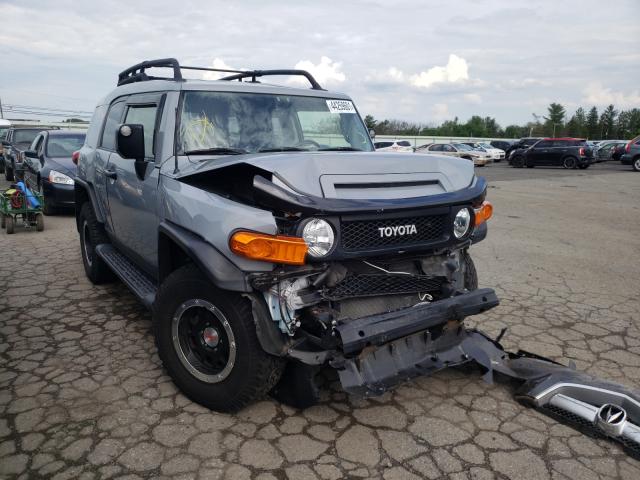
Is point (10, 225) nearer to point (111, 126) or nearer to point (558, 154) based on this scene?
point (111, 126)

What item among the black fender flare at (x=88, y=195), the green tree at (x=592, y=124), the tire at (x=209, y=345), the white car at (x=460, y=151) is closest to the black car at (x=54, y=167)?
the black fender flare at (x=88, y=195)

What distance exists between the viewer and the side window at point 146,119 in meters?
3.81

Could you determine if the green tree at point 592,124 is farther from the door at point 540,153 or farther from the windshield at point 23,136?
the windshield at point 23,136

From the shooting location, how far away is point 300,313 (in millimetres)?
2758

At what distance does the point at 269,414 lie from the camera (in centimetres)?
308

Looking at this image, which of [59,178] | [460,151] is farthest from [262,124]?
[460,151]

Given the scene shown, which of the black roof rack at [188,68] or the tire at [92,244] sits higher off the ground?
the black roof rack at [188,68]

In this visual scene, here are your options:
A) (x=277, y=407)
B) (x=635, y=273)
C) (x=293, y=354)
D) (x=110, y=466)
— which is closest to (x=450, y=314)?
(x=293, y=354)

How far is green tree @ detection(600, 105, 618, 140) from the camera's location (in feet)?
251

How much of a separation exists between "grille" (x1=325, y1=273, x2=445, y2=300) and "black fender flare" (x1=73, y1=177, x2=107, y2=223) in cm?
321

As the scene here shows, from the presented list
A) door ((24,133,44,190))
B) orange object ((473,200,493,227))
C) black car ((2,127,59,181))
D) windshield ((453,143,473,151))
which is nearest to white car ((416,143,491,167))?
windshield ((453,143,473,151))

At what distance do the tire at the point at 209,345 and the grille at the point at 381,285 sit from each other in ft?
1.72

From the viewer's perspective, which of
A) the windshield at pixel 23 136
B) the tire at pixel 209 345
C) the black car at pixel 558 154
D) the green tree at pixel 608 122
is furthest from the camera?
the green tree at pixel 608 122

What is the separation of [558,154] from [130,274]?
26803 millimetres
